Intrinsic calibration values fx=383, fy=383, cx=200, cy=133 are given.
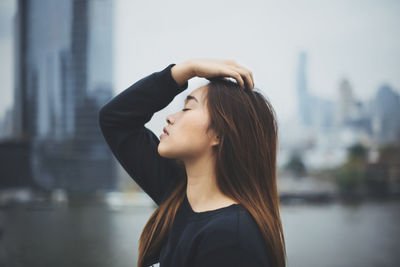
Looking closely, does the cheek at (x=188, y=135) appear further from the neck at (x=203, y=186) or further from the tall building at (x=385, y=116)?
the tall building at (x=385, y=116)

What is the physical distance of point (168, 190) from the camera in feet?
2.90

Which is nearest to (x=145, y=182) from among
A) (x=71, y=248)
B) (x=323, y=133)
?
(x=71, y=248)

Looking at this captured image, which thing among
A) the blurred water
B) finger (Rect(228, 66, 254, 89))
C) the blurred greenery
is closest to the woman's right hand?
finger (Rect(228, 66, 254, 89))

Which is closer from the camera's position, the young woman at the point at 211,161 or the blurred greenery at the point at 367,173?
the young woman at the point at 211,161

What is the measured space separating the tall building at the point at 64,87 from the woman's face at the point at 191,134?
1884cm

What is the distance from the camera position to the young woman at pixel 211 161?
0.66 meters

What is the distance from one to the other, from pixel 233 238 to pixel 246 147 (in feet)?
0.62

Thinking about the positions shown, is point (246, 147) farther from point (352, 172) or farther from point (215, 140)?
point (352, 172)

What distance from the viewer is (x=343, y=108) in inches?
1494

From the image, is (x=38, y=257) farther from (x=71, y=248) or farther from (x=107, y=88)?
(x=107, y=88)

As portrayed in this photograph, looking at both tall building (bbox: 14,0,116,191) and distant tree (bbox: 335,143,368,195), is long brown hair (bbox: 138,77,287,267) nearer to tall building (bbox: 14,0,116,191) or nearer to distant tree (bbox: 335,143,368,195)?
tall building (bbox: 14,0,116,191)

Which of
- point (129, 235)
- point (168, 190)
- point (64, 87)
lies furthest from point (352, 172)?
point (168, 190)

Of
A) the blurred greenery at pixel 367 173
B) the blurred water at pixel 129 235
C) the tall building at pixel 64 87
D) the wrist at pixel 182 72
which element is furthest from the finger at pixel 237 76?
the blurred greenery at pixel 367 173

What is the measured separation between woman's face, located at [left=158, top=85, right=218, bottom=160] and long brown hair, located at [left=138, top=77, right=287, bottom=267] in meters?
0.02
